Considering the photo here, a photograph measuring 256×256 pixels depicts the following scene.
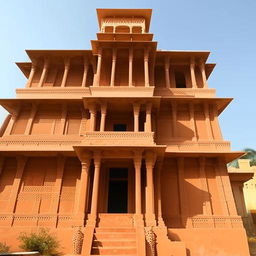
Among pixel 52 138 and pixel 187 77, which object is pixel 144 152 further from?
pixel 187 77

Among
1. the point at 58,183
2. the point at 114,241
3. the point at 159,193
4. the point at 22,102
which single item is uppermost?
the point at 22,102

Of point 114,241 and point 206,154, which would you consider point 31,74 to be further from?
point 206,154

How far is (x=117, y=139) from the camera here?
12.0 m

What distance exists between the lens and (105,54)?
16062 millimetres

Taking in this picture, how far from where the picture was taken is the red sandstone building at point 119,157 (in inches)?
419

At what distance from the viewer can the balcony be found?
1183 centimetres

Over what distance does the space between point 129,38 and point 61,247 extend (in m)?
14.4

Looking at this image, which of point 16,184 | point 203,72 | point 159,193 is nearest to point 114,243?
point 159,193

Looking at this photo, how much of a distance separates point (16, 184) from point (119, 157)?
20.7 feet

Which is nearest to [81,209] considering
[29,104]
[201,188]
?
[201,188]

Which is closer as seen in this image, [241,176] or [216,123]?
[216,123]

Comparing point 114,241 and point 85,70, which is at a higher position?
point 85,70

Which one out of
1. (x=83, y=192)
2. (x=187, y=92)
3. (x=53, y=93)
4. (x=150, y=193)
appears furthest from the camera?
(x=187, y=92)

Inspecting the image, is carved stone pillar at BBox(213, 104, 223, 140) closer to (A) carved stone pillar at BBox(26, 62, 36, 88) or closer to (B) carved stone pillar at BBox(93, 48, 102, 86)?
(B) carved stone pillar at BBox(93, 48, 102, 86)
